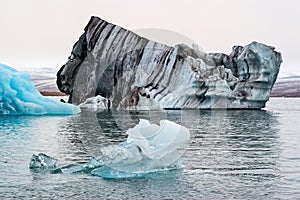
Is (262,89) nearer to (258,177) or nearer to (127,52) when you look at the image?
(127,52)

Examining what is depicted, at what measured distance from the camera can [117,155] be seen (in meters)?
10.4

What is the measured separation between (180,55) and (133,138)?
26.9 meters

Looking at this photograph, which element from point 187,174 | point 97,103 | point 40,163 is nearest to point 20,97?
point 97,103

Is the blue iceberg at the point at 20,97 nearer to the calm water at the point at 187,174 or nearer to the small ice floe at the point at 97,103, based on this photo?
the small ice floe at the point at 97,103

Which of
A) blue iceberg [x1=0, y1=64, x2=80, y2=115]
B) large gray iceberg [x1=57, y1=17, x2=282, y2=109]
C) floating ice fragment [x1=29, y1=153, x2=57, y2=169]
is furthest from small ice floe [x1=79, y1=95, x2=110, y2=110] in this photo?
floating ice fragment [x1=29, y1=153, x2=57, y2=169]

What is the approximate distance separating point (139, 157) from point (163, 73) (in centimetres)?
2731

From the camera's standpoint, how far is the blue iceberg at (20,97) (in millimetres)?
28875

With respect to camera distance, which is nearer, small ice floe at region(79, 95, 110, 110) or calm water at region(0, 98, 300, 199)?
calm water at region(0, 98, 300, 199)

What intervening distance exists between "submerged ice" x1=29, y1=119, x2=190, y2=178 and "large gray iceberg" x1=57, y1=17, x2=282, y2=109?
79.2ft

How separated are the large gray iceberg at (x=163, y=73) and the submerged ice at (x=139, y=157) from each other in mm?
24136

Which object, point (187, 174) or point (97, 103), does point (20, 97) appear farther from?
point (187, 174)

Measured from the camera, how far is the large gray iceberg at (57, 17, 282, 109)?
36312 mm

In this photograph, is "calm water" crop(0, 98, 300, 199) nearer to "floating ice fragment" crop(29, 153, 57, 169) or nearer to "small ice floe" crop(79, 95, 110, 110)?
"floating ice fragment" crop(29, 153, 57, 169)

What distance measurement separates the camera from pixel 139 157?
10555 mm
